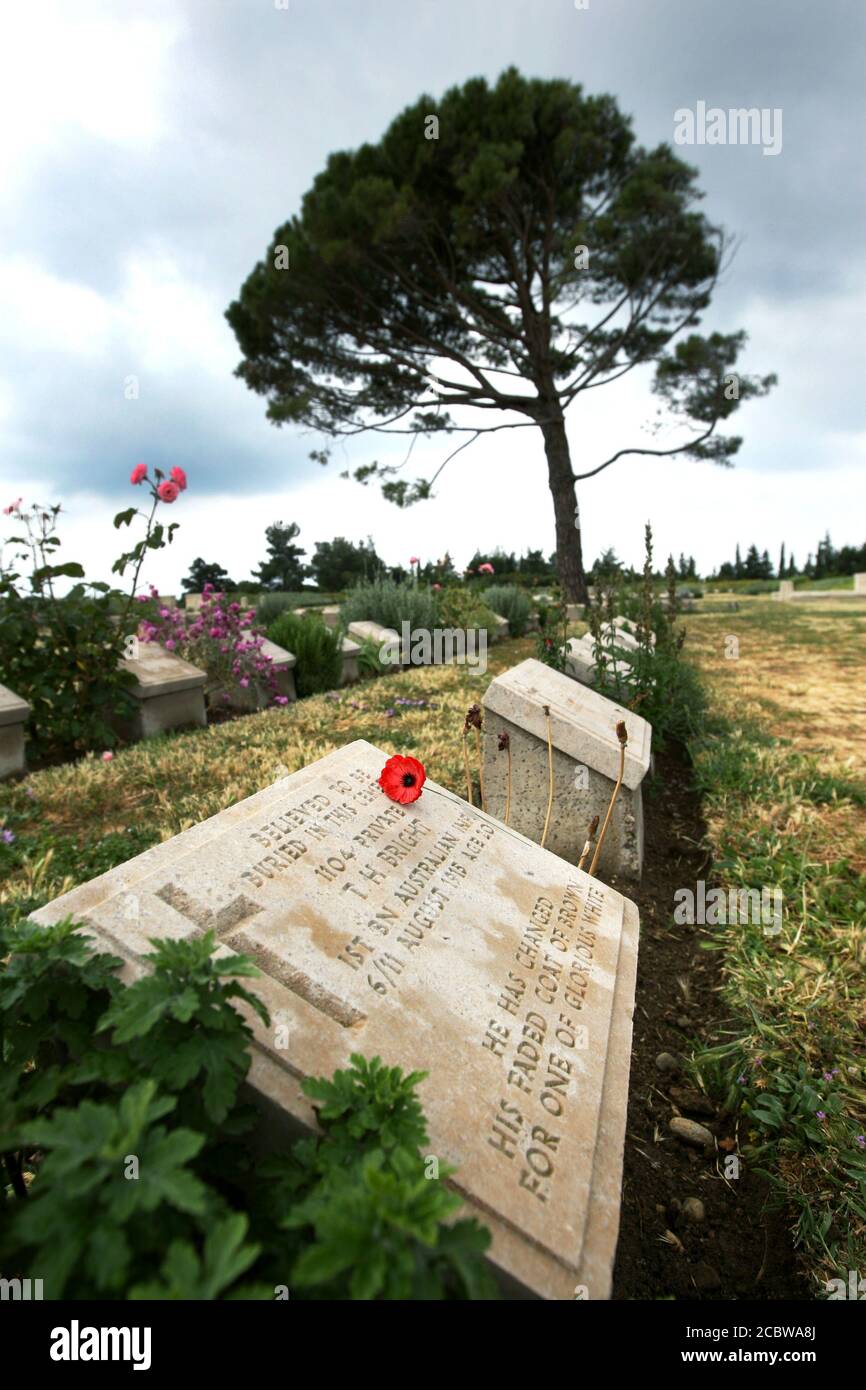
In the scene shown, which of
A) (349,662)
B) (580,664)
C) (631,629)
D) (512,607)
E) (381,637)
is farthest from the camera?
(512,607)

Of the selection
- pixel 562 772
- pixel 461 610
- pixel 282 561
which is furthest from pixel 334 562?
pixel 562 772

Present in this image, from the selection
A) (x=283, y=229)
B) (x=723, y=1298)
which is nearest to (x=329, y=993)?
(x=723, y=1298)

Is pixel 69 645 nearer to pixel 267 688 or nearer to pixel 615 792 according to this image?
pixel 267 688

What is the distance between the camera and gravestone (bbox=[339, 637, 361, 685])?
331 inches

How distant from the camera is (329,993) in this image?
1393mm

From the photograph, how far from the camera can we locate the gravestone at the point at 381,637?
8.71 metres

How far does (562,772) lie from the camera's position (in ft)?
10.1

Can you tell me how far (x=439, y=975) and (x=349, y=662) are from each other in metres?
7.13

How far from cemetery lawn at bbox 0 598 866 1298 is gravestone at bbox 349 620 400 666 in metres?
2.44

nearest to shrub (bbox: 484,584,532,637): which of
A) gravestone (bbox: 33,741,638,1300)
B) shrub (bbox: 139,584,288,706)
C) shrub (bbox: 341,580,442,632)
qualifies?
shrub (bbox: 341,580,442,632)

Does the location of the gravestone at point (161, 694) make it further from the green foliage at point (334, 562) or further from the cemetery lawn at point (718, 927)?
the green foliage at point (334, 562)

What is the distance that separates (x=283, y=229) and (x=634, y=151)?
6590 mm

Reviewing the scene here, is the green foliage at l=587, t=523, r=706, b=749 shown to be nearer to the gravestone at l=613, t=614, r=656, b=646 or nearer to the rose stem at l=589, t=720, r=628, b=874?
the gravestone at l=613, t=614, r=656, b=646
